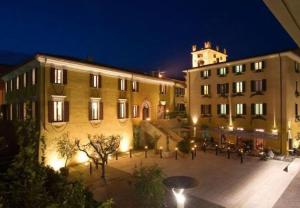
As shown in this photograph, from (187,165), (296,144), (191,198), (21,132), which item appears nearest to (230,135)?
(296,144)

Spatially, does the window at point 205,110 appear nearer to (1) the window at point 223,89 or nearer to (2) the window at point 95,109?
(1) the window at point 223,89

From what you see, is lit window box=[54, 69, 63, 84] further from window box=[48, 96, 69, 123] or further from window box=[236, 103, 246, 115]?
window box=[236, 103, 246, 115]

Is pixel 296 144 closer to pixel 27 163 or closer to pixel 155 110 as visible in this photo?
pixel 155 110

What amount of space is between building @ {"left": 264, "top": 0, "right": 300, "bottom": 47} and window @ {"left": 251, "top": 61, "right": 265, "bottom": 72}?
27.1 m

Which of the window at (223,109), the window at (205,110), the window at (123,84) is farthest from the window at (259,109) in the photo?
the window at (123,84)

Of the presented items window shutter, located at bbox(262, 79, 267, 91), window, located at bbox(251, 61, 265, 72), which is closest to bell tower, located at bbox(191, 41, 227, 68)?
window, located at bbox(251, 61, 265, 72)

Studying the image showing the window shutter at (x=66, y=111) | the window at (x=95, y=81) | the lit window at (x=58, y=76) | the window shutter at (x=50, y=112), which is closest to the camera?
the window shutter at (x=50, y=112)

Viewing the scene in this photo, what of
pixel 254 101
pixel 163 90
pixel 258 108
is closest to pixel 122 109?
pixel 163 90

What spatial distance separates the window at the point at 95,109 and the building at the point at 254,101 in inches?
614

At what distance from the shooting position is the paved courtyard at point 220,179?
14.0m

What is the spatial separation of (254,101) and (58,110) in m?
22.7

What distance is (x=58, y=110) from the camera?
21.0 meters

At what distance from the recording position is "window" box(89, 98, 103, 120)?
24.0 metres

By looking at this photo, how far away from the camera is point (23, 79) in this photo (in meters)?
23.5
